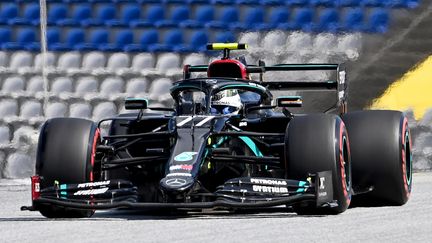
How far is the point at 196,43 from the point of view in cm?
1675

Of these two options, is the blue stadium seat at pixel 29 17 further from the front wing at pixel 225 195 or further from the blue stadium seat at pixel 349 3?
the front wing at pixel 225 195

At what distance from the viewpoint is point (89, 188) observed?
941cm

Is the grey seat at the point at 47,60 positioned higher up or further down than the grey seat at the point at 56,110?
higher up

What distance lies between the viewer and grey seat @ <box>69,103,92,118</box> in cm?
1659

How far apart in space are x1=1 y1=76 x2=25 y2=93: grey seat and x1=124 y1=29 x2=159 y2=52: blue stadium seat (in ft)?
4.79

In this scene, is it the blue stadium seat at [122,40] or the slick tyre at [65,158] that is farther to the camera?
the blue stadium seat at [122,40]

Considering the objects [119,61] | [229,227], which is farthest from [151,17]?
[229,227]

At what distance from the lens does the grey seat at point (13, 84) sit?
16.7 metres

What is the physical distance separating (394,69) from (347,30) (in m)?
0.80

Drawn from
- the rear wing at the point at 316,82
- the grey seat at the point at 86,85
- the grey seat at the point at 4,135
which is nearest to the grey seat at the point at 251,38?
the grey seat at the point at 86,85

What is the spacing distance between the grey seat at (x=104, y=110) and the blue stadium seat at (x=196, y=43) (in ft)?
3.75

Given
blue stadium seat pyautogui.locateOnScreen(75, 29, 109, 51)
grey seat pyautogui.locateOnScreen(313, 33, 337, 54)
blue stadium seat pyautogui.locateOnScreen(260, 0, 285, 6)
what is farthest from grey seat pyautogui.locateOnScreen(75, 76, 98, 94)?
grey seat pyautogui.locateOnScreen(313, 33, 337, 54)

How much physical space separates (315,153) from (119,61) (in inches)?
311

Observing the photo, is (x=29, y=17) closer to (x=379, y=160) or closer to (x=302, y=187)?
(x=379, y=160)
